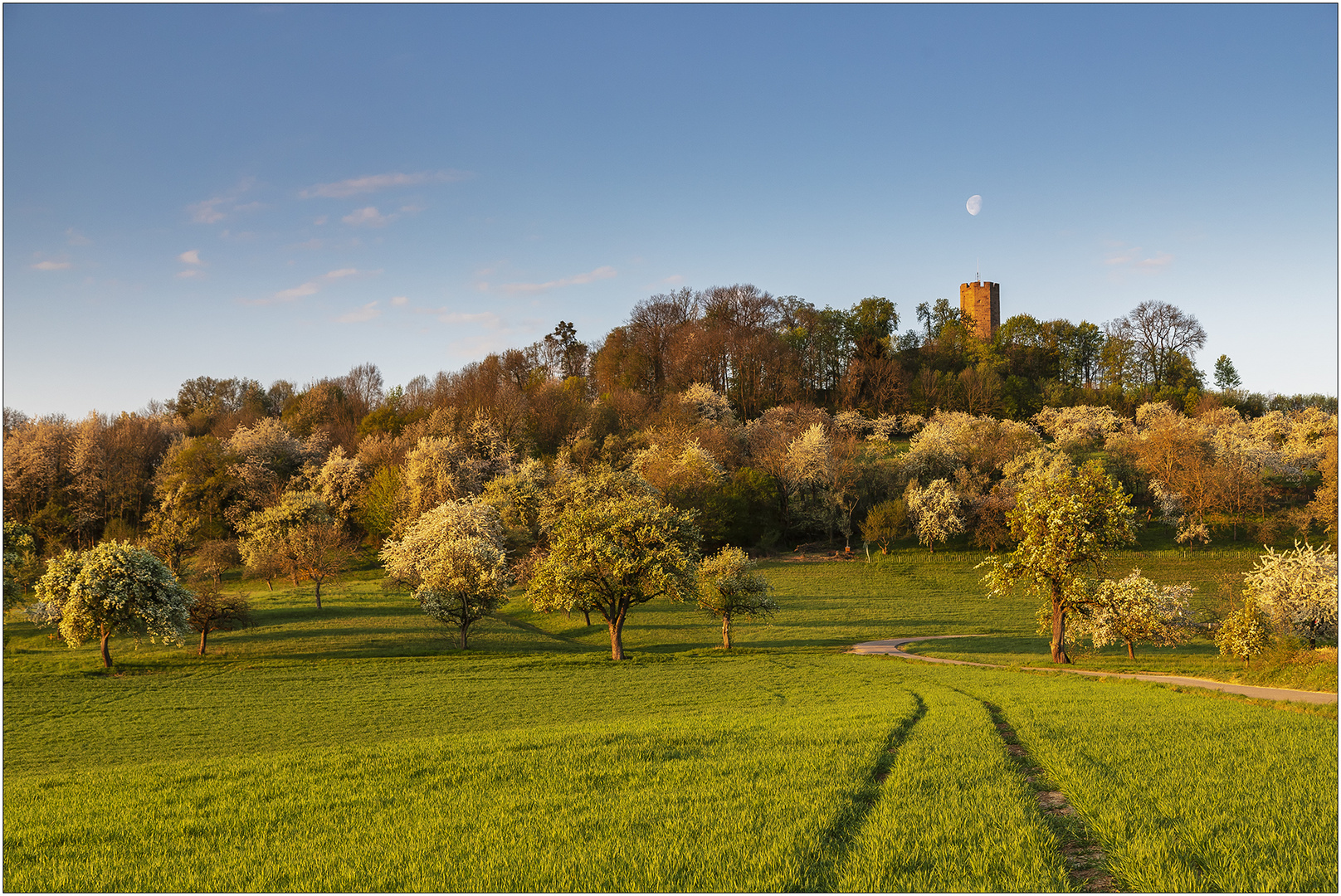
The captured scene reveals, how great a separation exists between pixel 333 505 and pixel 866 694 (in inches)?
2549

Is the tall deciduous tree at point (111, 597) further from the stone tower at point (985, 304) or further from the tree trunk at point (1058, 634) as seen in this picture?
the stone tower at point (985, 304)

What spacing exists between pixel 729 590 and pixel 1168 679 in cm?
2012

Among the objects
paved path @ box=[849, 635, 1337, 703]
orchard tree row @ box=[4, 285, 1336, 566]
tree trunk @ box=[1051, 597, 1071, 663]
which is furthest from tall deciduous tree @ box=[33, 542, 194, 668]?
tree trunk @ box=[1051, 597, 1071, 663]

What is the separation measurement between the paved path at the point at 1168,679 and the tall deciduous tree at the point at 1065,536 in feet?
11.4

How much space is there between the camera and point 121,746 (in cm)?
1897

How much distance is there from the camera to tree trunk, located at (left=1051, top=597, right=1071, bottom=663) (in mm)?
31013

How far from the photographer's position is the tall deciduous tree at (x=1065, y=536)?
30375 mm

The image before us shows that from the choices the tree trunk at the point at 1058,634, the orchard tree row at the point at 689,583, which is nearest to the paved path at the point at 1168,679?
the tree trunk at the point at 1058,634

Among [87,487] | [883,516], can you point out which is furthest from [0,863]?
[87,487]

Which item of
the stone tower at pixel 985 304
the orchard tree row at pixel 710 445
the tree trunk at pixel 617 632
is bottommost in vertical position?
the tree trunk at pixel 617 632

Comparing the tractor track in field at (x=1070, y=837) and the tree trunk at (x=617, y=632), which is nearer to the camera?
the tractor track in field at (x=1070, y=837)

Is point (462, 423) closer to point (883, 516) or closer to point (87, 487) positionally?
point (87, 487)

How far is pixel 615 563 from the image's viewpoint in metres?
36.7

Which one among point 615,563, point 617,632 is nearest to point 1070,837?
point 615,563
